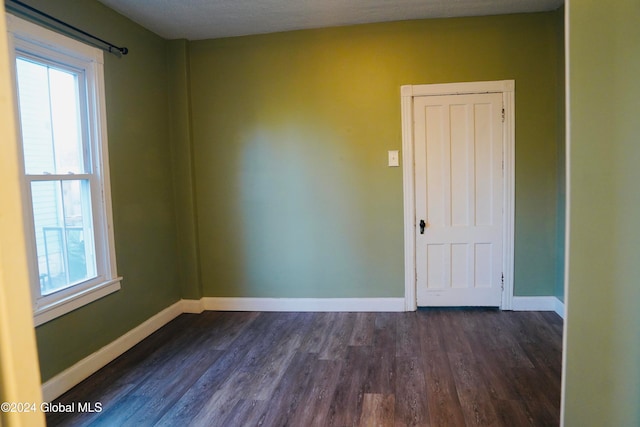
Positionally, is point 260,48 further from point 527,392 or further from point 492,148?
point 527,392

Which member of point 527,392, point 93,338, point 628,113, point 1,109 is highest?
point 628,113

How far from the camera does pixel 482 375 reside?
8.29ft

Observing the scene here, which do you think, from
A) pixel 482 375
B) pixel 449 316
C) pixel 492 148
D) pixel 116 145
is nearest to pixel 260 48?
pixel 116 145

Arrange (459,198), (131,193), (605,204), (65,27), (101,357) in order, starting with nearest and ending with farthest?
(605,204) < (65,27) < (101,357) < (131,193) < (459,198)

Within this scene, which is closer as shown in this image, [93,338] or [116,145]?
[93,338]

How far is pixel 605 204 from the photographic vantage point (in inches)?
56.7

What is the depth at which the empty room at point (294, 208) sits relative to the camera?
239 cm

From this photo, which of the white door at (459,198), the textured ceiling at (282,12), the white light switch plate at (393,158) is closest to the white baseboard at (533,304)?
the white door at (459,198)

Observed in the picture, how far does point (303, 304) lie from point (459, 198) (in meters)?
1.78

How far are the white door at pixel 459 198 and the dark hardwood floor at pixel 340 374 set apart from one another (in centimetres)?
27

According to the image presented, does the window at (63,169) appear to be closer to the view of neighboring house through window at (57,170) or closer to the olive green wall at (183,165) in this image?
the view of neighboring house through window at (57,170)

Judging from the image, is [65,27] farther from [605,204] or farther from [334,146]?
[605,204]

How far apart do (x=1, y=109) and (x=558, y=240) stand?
3.95m

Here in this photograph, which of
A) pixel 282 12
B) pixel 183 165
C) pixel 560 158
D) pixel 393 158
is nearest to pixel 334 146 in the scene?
pixel 393 158
